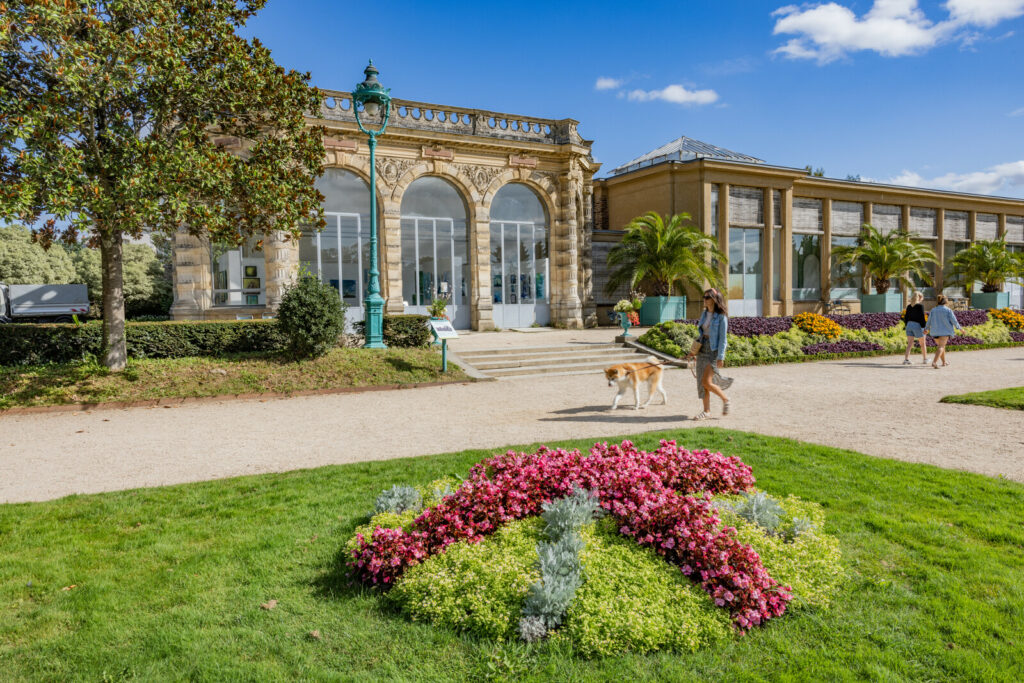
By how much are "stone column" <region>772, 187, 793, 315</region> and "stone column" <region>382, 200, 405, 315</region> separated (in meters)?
17.2

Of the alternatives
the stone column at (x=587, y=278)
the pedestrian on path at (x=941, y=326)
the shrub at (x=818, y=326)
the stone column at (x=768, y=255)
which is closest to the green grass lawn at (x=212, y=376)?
the stone column at (x=587, y=278)

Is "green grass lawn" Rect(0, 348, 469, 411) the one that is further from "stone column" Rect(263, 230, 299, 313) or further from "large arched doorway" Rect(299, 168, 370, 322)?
"large arched doorway" Rect(299, 168, 370, 322)

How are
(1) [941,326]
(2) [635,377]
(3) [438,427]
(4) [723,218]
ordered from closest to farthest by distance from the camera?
(3) [438,427] < (2) [635,377] < (1) [941,326] < (4) [723,218]

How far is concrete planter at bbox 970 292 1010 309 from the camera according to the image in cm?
2944

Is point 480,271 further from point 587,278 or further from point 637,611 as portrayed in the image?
point 637,611

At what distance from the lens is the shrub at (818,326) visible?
59.1ft

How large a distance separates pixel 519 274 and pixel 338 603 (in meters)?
19.7

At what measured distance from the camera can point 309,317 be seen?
12.3m

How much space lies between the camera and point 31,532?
4.37m

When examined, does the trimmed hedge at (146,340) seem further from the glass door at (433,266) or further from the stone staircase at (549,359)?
the glass door at (433,266)

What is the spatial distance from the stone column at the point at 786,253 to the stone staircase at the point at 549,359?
13.8 meters

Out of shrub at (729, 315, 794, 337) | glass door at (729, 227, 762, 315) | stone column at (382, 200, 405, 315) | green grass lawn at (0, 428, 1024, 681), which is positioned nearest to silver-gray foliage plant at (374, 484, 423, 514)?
green grass lawn at (0, 428, 1024, 681)

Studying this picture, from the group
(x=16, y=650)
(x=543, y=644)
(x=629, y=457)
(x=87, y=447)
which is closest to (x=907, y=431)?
(x=629, y=457)

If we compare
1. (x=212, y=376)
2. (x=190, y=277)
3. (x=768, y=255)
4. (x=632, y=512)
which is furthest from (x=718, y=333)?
(x=768, y=255)
